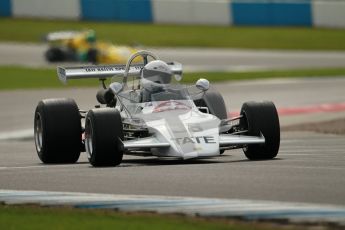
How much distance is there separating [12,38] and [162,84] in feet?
116

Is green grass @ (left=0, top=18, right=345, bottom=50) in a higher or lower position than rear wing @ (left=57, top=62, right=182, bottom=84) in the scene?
lower

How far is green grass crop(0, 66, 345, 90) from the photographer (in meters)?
32.8

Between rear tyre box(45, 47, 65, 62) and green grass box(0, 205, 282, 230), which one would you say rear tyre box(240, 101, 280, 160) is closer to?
green grass box(0, 205, 282, 230)

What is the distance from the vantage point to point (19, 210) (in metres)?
9.83

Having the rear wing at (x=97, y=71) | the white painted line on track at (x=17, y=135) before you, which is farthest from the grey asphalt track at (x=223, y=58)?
the rear wing at (x=97, y=71)

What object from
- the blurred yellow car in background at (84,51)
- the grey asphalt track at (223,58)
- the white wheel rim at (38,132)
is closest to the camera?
the white wheel rim at (38,132)

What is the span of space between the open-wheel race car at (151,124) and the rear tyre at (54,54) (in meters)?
26.4

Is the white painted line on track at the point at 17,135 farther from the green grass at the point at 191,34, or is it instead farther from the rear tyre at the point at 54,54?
the green grass at the point at 191,34

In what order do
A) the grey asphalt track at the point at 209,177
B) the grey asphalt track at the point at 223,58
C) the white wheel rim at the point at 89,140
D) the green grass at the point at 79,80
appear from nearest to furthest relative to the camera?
the grey asphalt track at the point at 209,177 < the white wheel rim at the point at 89,140 < the green grass at the point at 79,80 < the grey asphalt track at the point at 223,58

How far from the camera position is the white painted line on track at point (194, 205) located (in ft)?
28.5

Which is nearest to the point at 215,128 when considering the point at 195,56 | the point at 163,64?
the point at 163,64

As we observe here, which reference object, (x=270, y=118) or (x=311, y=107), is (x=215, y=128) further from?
(x=311, y=107)

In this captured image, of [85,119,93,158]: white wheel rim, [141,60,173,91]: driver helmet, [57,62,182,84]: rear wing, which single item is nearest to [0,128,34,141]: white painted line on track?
[57,62,182,84]: rear wing

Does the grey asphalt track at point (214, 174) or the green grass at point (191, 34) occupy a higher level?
the grey asphalt track at point (214, 174)
